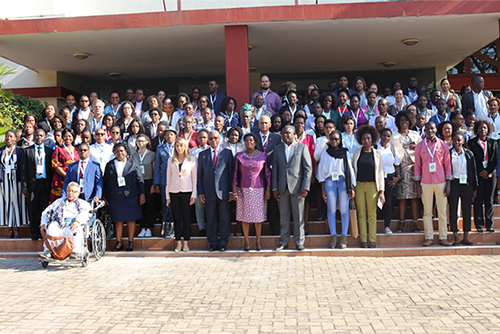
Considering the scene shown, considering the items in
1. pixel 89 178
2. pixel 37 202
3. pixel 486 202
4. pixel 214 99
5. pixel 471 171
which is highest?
pixel 214 99

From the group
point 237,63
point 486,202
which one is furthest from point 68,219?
point 486,202

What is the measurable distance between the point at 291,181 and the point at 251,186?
2.07 feet

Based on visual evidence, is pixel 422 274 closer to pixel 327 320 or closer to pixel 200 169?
pixel 327 320

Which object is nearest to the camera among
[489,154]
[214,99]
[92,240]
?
[92,240]

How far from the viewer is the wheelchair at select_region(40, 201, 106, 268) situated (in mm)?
6773

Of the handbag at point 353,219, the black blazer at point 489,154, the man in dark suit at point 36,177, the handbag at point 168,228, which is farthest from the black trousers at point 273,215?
the man in dark suit at point 36,177

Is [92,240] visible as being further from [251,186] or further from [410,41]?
[410,41]

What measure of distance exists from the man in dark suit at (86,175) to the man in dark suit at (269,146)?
2.63 meters

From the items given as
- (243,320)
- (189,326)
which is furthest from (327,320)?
(189,326)

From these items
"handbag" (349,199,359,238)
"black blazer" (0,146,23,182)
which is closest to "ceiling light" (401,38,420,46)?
"handbag" (349,199,359,238)

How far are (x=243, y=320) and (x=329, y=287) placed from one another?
4.72 feet

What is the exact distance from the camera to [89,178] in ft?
24.7

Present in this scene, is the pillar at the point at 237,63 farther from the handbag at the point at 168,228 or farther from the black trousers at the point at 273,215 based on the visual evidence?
the handbag at the point at 168,228

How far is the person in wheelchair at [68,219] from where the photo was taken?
6762 millimetres
